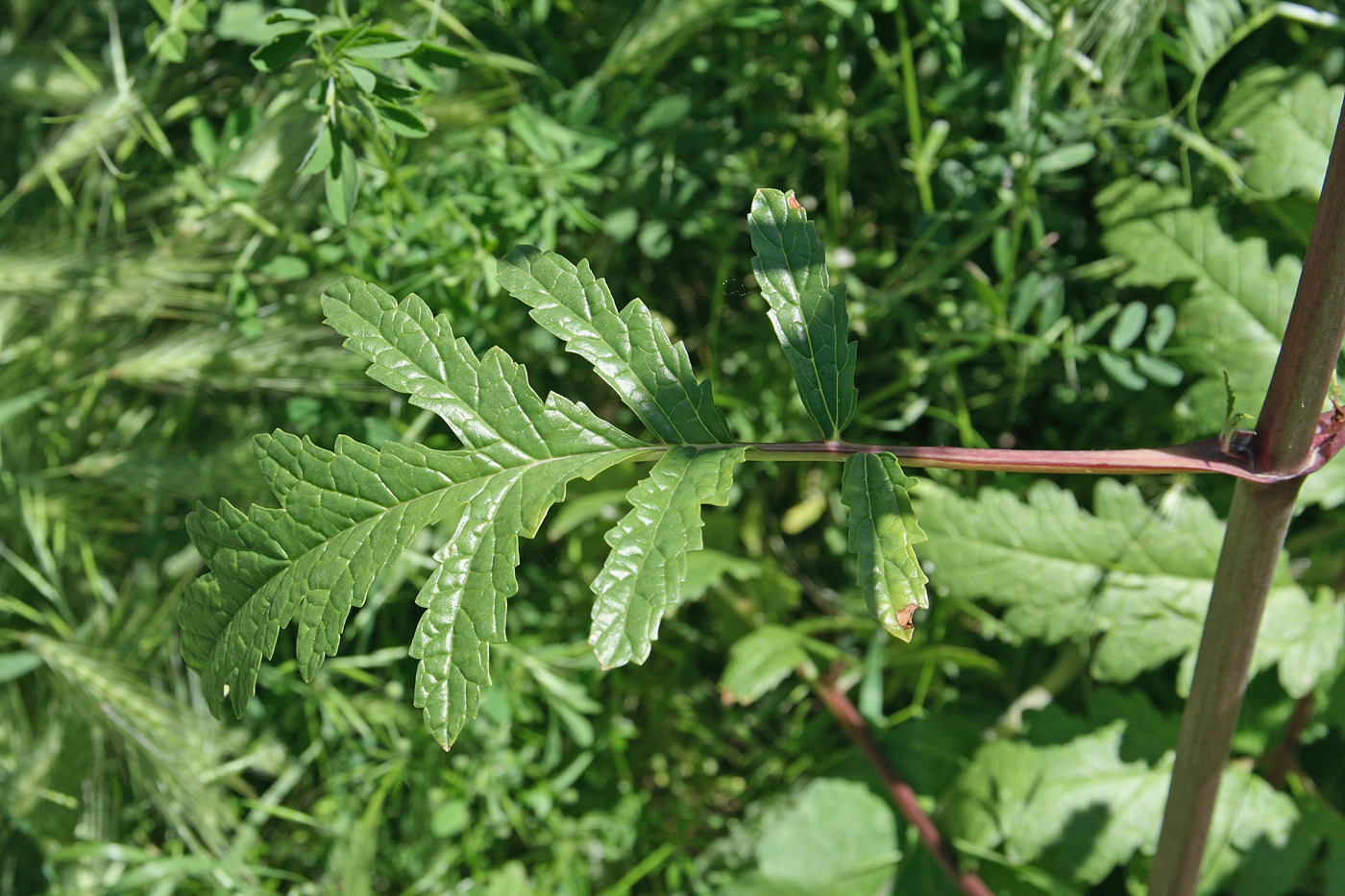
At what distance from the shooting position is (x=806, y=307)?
2.59 ft

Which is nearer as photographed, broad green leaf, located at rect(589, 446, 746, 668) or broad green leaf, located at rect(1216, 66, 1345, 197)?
broad green leaf, located at rect(589, 446, 746, 668)

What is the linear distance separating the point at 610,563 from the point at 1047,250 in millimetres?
1099

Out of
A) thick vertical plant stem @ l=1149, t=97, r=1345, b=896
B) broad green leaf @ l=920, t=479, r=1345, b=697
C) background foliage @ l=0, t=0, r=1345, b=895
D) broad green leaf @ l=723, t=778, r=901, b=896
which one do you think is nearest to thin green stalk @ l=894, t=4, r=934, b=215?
background foliage @ l=0, t=0, r=1345, b=895

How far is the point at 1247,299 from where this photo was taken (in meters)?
1.36

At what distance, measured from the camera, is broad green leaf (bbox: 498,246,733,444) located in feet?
2.56

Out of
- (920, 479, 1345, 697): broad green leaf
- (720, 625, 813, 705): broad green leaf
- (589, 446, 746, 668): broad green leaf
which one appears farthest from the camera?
(720, 625, 813, 705): broad green leaf

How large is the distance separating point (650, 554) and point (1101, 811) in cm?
98

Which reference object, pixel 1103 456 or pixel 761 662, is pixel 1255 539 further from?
pixel 761 662

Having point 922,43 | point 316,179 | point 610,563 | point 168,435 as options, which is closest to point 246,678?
point 610,563

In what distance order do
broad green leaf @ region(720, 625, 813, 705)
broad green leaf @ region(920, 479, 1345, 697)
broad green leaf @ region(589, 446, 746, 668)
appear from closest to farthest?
broad green leaf @ region(589, 446, 746, 668) < broad green leaf @ region(920, 479, 1345, 697) < broad green leaf @ region(720, 625, 813, 705)

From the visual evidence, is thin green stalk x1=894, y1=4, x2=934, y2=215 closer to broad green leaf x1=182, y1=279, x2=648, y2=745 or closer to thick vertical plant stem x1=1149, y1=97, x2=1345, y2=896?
thick vertical plant stem x1=1149, y1=97, x2=1345, y2=896

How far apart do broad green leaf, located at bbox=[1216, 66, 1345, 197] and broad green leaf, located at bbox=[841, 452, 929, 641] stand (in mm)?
988

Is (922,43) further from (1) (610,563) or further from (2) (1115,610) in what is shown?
(1) (610,563)

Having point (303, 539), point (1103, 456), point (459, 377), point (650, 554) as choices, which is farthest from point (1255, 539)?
point (303, 539)
